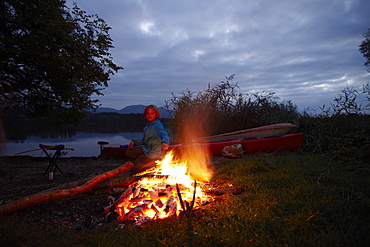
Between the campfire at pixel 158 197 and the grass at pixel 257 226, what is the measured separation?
19 cm

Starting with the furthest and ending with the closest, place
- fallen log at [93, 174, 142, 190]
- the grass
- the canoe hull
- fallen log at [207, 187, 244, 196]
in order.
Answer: the canoe hull < fallen log at [93, 174, 142, 190] < fallen log at [207, 187, 244, 196] < the grass

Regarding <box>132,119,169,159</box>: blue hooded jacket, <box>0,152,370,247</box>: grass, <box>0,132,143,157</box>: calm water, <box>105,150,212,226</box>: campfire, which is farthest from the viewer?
<box>0,132,143,157</box>: calm water

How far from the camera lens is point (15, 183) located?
471 cm

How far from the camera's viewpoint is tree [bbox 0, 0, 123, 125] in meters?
7.48

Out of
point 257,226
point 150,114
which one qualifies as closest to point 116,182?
point 150,114

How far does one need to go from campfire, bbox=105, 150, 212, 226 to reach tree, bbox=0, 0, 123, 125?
678 centimetres

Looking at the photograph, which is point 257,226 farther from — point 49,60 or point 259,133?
point 49,60

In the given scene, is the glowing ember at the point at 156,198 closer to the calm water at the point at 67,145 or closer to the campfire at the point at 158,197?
the campfire at the point at 158,197

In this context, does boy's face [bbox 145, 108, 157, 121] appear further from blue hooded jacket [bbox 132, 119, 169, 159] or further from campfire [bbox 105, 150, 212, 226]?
campfire [bbox 105, 150, 212, 226]

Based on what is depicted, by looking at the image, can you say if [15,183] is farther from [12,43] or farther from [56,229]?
[12,43]

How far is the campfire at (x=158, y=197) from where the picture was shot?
106 inches

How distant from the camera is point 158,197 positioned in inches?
116

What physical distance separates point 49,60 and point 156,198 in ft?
25.4

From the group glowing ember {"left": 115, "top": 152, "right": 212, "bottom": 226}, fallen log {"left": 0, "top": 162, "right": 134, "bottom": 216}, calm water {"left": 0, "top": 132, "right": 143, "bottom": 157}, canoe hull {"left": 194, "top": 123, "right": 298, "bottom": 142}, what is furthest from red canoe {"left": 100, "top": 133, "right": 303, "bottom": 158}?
calm water {"left": 0, "top": 132, "right": 143, "bottom": 157}
